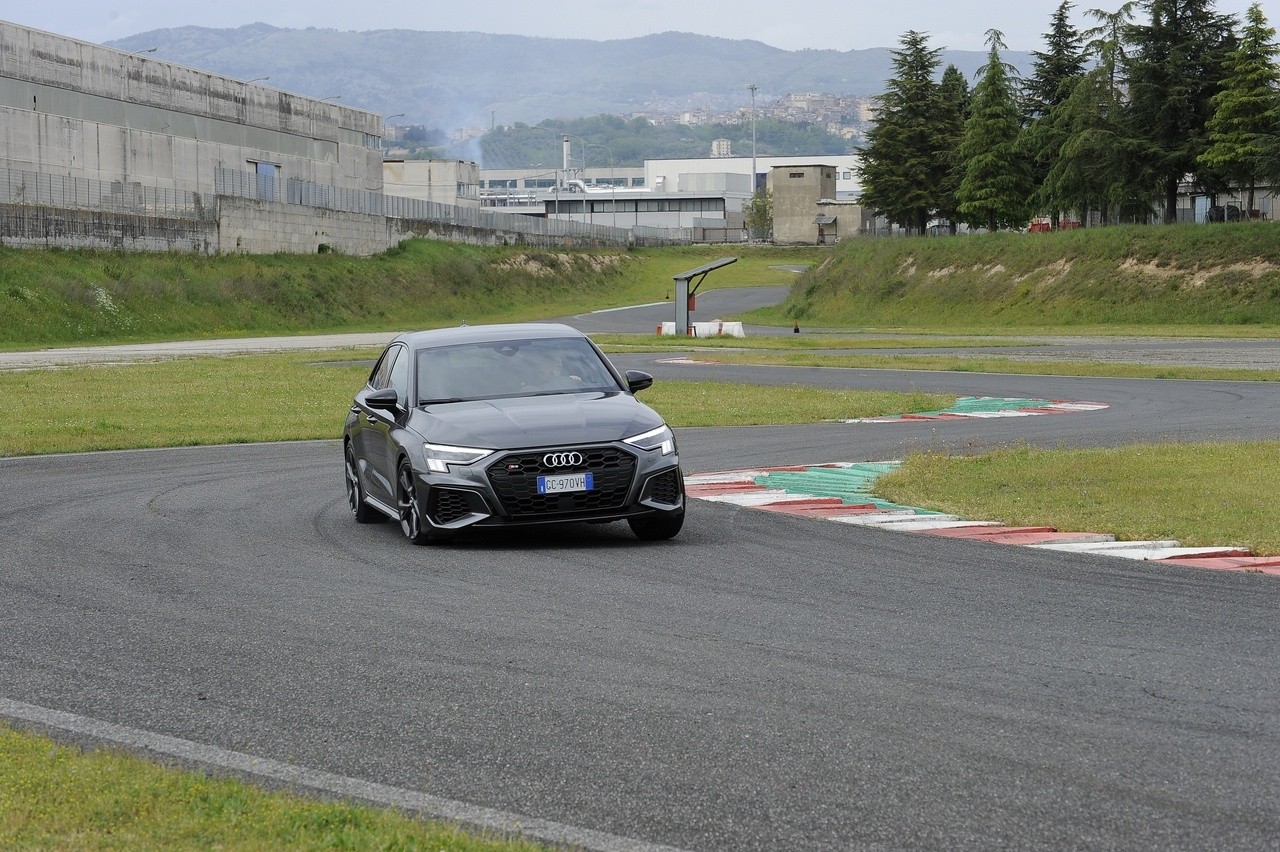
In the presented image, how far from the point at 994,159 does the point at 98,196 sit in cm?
4318

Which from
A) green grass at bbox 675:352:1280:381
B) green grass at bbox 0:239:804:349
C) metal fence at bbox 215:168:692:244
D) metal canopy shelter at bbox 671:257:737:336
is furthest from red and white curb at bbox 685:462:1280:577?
metal fence at bbox 215:168:692:244

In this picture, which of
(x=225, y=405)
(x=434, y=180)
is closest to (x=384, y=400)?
(x=225, y=405)

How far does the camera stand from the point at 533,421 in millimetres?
11523

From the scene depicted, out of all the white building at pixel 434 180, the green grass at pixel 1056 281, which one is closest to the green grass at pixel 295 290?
the green grass at pixel 1056 281

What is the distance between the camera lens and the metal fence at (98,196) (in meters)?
57.3

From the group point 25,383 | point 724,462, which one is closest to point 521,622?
point 724,462

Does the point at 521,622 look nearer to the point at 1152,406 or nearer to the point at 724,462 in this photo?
the point at 724,462

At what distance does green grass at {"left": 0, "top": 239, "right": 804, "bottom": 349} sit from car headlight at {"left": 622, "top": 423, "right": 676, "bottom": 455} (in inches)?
1672

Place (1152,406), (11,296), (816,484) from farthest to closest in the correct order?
(11,296), (1152,406), (816,484)

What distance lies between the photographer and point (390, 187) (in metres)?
138

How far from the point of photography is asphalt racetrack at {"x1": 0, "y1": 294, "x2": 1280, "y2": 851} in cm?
527

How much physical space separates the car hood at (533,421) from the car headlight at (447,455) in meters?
0.04

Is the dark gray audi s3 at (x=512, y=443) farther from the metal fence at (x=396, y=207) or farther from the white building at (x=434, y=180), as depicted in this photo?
the white building at (x=434, y=180)

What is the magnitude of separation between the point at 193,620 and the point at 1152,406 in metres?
19.5
